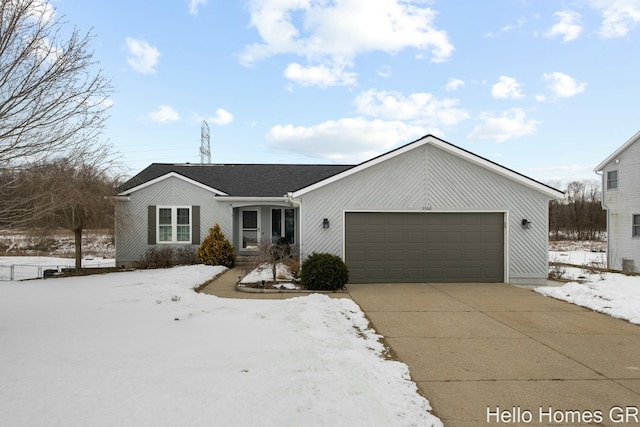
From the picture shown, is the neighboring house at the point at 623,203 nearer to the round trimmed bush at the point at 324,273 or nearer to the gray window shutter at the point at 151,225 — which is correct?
the round trimmed bush at the point at 324,273

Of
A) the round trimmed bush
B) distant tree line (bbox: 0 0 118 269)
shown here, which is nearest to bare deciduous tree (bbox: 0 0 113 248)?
distant tree line (bbox: 0 0 118 269)

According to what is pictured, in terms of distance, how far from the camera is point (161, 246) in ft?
52.0

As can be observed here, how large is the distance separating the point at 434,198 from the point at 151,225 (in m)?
11.2

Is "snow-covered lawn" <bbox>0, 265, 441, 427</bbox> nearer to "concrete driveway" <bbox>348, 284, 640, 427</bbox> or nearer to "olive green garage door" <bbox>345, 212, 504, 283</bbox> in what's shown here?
"concrete driveway" <bbox>348, 284, 640, 427</bbox>

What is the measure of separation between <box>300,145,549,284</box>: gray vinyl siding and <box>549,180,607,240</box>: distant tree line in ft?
84.2

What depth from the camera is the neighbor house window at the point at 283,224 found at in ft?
58.0

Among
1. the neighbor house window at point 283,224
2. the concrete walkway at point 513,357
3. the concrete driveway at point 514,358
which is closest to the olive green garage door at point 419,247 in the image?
the concrete walkway at point 513,357

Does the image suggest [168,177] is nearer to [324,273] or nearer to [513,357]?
[324,273]

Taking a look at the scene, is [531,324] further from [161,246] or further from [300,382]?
[161,246]

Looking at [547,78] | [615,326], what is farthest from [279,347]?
[547,78]

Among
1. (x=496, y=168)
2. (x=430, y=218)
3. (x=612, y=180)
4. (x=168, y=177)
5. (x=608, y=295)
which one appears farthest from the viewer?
(x=612, y=180)

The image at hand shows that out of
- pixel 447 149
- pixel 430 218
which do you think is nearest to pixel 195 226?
pixel 430 218

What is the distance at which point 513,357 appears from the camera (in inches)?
203

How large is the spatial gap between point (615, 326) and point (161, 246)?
1481cm
